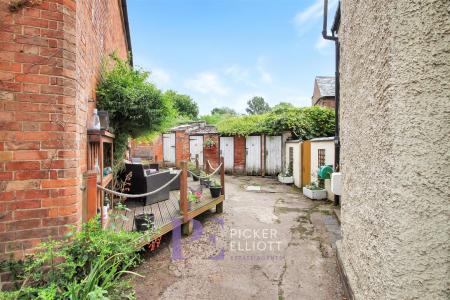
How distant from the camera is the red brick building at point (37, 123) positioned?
1.93 metres

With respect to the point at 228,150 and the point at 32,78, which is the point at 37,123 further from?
the point at 228,150

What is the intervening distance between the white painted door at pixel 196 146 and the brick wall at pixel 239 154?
2252 mm

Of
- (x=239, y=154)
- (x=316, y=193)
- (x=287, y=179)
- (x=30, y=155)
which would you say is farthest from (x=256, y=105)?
(x=30, y=155)

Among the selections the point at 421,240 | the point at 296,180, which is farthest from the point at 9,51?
the point at 296,180

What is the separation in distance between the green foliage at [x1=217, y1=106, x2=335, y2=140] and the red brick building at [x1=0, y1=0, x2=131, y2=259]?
1069cm

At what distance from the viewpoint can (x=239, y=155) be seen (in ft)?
43.0

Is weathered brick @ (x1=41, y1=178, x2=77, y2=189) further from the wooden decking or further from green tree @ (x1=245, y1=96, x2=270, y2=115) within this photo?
green tree @ (x1=245, y1=96, x2=270, y2=115)

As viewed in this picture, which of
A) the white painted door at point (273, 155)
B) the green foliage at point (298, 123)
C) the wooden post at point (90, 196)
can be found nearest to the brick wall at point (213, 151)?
the green foliage at point (298, 123)

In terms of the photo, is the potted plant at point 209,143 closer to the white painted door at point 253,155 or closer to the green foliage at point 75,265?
the white painted door at point 253,155

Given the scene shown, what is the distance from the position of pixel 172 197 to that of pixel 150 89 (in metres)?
2.67

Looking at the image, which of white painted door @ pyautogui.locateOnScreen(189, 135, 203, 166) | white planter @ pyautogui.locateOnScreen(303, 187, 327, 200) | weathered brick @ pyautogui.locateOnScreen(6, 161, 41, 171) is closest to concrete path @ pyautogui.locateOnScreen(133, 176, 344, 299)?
white planter @ pyautogui.locateOnScreen(303, 187, 327, 200)

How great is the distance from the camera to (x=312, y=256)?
3.50 metres

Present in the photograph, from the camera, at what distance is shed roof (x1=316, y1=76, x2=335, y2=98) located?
16.0 m

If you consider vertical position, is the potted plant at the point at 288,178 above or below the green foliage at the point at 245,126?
below
